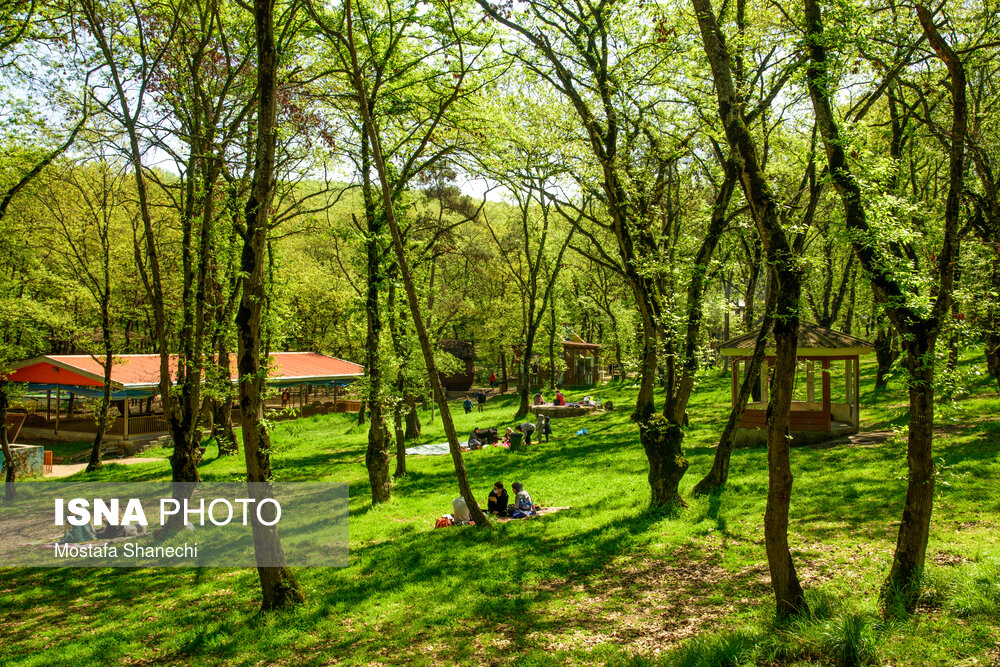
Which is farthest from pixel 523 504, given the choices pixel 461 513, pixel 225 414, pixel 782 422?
pixel 225 414

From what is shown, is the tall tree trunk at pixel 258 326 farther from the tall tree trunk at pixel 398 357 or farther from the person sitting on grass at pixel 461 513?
the tall tree trunk at pixel 398 357

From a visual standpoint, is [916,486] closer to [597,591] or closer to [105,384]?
[597,591]

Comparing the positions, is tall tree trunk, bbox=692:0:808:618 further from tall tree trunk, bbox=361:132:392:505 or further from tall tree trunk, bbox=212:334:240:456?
tall tree trunk, bbox=212:334:240:456

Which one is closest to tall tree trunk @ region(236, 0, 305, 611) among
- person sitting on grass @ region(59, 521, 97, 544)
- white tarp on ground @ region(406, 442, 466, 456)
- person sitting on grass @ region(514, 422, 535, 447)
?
person sitting on grass @ region(59, 521, 97, 544)

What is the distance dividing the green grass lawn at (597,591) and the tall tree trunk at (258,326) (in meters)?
0.78

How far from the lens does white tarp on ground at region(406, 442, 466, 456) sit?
21312 millimetres

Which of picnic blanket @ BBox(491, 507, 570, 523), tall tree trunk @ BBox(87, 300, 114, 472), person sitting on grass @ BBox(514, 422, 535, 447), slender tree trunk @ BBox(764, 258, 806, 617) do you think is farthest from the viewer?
person sitting on grass @ BBox(514, 422, 535, 447)

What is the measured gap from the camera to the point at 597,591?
7.73 meters

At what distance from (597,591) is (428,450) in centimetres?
1464

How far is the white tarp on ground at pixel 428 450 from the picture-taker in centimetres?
2131

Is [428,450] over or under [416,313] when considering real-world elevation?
under

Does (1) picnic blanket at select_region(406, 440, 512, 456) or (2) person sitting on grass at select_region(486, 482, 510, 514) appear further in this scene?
(1) picnic blanket at select_region(406, 440, 512, 456)

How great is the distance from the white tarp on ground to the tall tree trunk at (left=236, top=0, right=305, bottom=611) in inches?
523

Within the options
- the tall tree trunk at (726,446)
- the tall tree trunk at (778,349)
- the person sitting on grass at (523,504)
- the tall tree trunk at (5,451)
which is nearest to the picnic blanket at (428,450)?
the person sitting on grass at (523,504)
